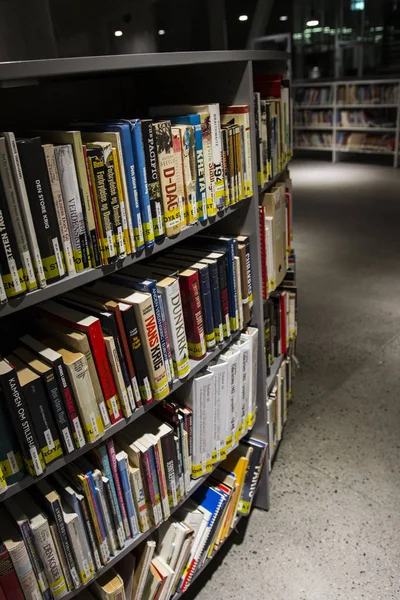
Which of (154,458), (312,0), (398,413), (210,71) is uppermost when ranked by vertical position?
(312,0)

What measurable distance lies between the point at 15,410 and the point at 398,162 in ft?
26.8

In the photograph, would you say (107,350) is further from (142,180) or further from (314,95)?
(314,95)

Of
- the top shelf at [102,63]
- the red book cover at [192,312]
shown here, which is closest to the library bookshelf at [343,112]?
the top shelf at [102,63]

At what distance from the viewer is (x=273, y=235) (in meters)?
1.74

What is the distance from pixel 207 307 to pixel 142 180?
16.9 inches

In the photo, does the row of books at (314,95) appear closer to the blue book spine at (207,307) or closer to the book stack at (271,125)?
the book stack at (271,125)

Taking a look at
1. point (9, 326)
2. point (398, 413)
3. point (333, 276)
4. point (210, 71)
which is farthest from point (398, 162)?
point (9, 326)

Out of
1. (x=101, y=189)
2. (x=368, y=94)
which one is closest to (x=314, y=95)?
(x=368, y=94)

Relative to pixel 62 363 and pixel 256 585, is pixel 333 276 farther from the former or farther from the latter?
pixel 62 363

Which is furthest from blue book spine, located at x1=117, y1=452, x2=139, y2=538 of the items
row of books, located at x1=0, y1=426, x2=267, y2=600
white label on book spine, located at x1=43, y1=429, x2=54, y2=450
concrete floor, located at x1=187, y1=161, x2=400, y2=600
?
concrete floor, located at x1=187, y1=161, x2=400, y2=600

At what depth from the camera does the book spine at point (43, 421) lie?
964 millimetres

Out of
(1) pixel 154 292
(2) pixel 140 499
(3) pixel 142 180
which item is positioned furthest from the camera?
(2) pixel 140 499

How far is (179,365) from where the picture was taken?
1.29m

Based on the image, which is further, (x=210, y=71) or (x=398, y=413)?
(x=398, y=413)
